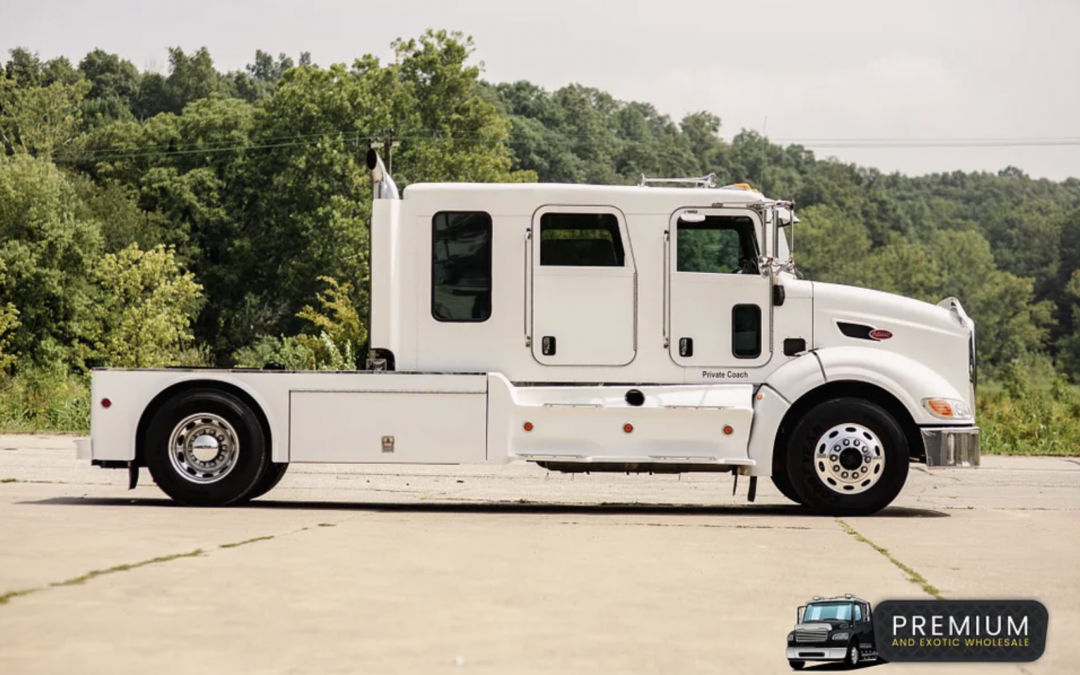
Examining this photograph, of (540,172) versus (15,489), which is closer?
(15,489)

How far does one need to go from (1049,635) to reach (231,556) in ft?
16.3

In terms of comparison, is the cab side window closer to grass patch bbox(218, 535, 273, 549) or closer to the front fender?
the front fender

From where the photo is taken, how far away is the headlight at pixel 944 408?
13.3 m

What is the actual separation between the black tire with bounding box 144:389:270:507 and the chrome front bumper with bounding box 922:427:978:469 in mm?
5860

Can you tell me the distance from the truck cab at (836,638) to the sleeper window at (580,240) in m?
7.28

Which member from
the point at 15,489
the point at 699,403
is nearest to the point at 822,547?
the point at 699,403

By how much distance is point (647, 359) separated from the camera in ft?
44.5

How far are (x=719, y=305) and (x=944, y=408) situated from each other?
85.5 inches

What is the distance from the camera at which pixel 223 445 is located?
13.6 m

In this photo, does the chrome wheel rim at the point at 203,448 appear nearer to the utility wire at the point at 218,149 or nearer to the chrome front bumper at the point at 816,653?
the chrome front bumper at the point at 816,653

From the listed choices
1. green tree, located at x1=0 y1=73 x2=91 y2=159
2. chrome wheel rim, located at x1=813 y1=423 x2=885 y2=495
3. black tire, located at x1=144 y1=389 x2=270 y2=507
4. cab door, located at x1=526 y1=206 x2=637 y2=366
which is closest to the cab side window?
cab door, located at x1=526 y1=206 x2=637 y2=366

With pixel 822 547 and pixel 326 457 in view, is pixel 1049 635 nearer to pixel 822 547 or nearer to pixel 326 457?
pixel 822 547

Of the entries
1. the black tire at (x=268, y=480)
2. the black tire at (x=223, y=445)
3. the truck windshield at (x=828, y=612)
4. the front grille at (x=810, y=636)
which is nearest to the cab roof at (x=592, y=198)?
the black tire at (x=223, y=445)

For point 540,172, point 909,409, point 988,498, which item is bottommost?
point 988,498
